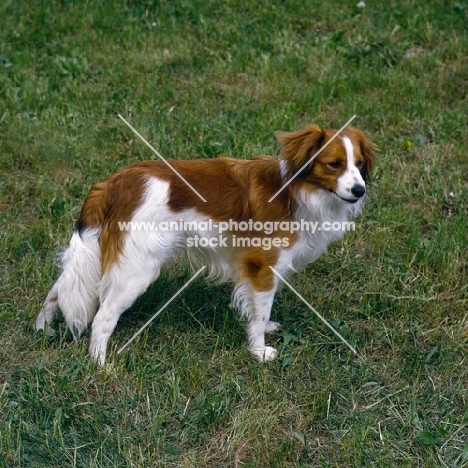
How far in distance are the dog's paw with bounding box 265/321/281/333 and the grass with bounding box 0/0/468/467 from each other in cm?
9

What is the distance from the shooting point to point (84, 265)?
4.60 m

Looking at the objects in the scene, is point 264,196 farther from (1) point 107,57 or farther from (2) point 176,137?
(1) point 107,57

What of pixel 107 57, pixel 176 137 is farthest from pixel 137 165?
pixel 107 57

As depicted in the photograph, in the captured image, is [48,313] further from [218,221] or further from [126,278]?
[218,221]

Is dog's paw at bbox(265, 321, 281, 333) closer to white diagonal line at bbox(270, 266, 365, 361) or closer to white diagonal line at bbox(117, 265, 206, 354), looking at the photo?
A: white diagonal line at bbox(270, 266, 365, 361)

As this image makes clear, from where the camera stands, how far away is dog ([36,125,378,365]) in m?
4.56

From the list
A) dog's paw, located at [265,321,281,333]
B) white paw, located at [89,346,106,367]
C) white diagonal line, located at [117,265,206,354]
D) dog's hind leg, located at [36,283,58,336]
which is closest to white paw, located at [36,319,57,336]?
dog's hind leg, located at [36,283,58,336]

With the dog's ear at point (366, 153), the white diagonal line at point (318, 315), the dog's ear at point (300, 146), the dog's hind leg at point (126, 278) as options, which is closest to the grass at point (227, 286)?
the white diagonal line at point (318, 315)

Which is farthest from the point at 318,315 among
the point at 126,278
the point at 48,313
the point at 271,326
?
the point at 48,313

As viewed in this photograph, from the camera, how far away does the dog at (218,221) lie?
15.0ft

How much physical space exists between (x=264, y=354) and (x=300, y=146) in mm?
1275

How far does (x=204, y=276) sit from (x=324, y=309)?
0.84 meters

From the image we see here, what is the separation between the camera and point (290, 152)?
464 centimetres

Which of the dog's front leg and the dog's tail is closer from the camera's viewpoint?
the dog's tail
